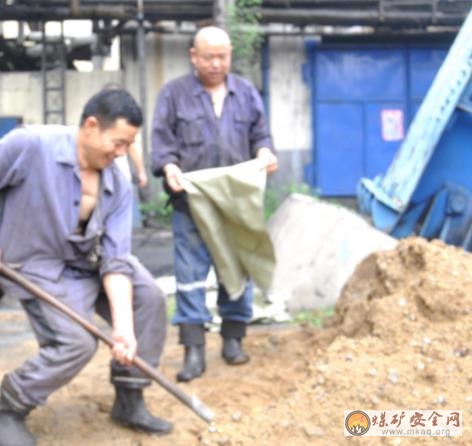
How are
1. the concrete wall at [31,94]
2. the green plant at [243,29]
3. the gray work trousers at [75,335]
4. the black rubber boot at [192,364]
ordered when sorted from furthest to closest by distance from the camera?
1. the concrete wall at [31,94]
2. the green plant at [243,29]
3. the black rubber boot at [192,364]
4. the gray work trousers at [75,335]

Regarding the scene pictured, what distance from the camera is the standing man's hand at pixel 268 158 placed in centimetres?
450

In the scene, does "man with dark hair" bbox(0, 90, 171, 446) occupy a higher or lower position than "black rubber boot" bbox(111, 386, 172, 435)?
higher

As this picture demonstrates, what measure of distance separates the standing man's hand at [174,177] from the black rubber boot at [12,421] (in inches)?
57.8

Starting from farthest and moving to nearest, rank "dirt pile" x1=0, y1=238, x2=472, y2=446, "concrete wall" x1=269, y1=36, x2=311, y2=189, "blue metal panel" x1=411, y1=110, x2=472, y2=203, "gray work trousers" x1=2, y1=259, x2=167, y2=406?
"concrete wall" x1=269, y1=36, x2=311, y2=189
"blue metal panel" x1=411, y1=110, x2=472, y2=203
"dirt pile" x1=0, y1=238, x2=472, y2=446
"gray work trousers" x1=2, y1=259, x2=167, y2=406

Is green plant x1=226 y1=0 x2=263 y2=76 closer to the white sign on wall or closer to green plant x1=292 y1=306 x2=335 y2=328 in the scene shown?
the white sign on wall

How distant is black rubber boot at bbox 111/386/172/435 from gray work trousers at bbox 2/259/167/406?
0.05 m

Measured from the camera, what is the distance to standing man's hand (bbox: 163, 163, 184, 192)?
14.1 feet

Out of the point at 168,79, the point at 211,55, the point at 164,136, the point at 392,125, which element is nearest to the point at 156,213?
the point at 168,79

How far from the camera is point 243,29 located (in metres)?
11.6

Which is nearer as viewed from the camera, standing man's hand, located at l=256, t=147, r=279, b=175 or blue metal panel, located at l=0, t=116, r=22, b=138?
standing man's hand, located at l=256, t=147, r=279, b=175

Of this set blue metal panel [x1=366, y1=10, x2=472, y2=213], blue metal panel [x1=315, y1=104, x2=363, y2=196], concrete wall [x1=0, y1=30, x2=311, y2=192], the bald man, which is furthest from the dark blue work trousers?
blue metal panel [x1=315, y1=104, x2=363, y2=196]

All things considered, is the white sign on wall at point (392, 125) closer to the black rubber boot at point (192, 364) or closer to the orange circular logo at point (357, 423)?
the black rubber boot at point (192, 364)

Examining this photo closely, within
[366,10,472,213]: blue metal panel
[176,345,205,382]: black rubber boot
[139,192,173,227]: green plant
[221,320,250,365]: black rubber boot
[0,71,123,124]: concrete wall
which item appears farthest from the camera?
[0,71,123,124]: concrete wall

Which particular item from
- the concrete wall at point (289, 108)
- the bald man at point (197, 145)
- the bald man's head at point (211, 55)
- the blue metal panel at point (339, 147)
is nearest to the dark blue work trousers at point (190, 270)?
the bald man at point (197, 145)
